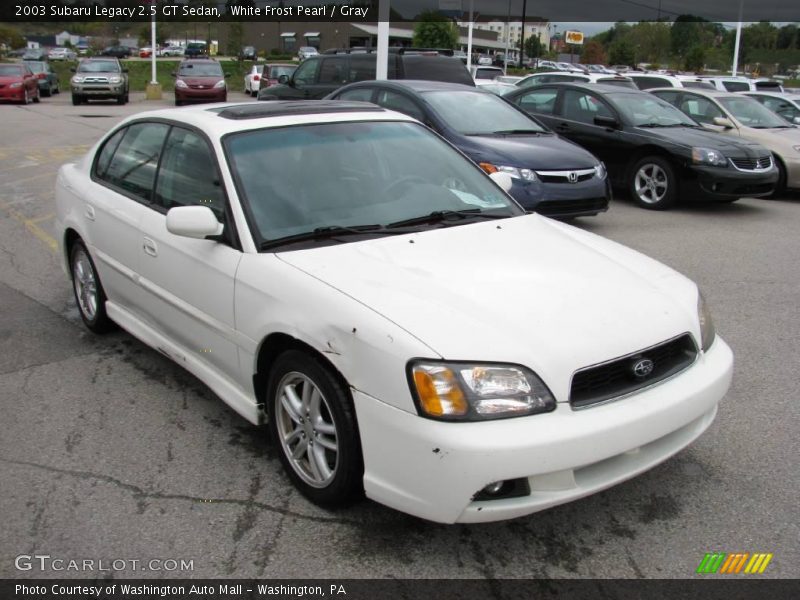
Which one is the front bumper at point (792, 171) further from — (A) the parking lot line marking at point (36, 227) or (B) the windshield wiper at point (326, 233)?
(A) the parking lot line marking at point (36, 227)

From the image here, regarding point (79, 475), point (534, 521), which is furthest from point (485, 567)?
point (79, 475)

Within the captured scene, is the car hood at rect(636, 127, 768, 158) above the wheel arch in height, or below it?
above

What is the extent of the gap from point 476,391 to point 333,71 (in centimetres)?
1344

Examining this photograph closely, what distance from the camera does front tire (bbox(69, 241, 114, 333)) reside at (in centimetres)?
504

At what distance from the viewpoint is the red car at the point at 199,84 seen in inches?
1041

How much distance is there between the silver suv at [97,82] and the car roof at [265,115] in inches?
951

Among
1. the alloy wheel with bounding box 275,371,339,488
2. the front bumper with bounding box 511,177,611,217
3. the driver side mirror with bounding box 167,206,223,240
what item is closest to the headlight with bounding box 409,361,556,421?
the alloy wheel with bounding box 275,371,339,488

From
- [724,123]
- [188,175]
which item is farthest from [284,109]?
[724,123]

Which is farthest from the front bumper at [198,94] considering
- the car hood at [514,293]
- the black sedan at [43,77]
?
the car hood at [514,293]

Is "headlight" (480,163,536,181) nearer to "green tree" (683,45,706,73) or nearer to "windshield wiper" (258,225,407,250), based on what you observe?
"windshield wiper" (258,225,407,250)

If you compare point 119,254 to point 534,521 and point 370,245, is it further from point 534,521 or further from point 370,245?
point 534,521

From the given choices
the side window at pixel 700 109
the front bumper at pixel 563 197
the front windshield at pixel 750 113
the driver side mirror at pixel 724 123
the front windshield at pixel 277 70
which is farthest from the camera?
the front windshield at pixel 277 70

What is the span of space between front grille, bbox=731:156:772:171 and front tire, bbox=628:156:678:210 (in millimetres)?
810
